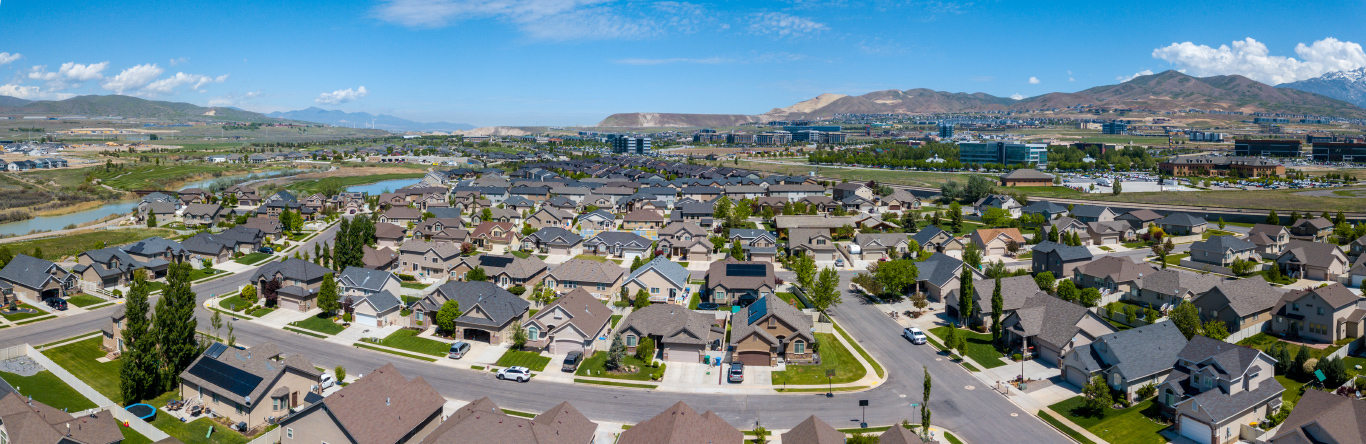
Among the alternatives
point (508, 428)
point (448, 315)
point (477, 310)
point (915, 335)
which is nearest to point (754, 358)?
point (915, 335)

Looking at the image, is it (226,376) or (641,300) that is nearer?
(226,376)

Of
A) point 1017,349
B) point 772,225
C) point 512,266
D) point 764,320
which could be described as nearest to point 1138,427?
point 1017,349

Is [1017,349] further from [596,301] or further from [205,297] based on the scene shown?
[205,297]

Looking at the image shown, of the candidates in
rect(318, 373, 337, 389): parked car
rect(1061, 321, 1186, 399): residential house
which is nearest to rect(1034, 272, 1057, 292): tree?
rect(1061, 321, 1186, 399): residential house

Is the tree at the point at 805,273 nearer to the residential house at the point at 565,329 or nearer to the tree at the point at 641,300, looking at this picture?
the tree at the point at 641,300

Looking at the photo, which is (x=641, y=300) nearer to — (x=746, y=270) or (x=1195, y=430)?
(x=746, y=270)

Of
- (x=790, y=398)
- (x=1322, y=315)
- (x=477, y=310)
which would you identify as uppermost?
(x=1322, y=315)

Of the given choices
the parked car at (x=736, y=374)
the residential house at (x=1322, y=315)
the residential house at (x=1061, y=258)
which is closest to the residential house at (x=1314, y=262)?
the residential house at (x=1061, y=258)

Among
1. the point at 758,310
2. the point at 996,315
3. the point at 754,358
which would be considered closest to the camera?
the point at 754,358
